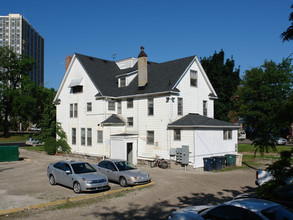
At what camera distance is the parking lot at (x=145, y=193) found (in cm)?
1099

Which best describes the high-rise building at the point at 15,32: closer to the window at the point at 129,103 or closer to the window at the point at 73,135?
the window at the point at 73,135

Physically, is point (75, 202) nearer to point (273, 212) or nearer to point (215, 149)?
point (273, 212)

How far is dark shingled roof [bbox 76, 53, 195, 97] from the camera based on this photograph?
2555 cm

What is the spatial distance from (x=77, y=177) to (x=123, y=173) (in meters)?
2.96

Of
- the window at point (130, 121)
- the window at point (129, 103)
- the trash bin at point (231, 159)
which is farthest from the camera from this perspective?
the window at point (129, 103)

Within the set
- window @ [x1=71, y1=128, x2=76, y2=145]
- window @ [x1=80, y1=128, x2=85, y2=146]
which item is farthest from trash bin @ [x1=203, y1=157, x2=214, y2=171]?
window @ [x1=71, y1=128, x2=76, y2=145]

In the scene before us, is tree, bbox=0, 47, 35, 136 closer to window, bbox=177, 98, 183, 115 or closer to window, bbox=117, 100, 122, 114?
window, bbox=117, 100, 122, 114

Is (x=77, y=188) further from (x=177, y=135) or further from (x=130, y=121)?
(x=130, y=121)

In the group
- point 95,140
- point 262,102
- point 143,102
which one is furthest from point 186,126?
point 262,102

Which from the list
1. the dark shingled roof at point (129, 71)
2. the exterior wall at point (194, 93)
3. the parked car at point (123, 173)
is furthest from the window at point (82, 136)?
the parked car at point (123, 173)

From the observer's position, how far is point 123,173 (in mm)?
16078

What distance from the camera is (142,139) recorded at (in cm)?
2627

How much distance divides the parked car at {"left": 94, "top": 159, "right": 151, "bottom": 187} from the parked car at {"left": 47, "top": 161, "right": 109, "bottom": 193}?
1.39 meters

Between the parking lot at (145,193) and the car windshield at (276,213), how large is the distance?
189 inches
